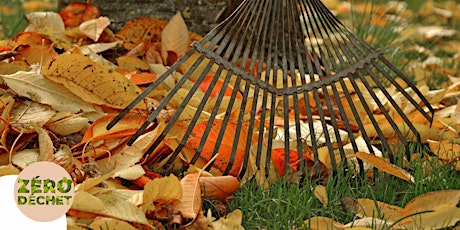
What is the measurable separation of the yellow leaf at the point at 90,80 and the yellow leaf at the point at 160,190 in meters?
0.45

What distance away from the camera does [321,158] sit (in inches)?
82.5

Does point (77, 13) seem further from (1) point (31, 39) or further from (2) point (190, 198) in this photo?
(2) point (190, 198)

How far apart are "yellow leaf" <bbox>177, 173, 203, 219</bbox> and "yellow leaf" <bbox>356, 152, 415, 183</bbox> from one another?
0.45 meters

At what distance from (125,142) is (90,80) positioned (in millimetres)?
217

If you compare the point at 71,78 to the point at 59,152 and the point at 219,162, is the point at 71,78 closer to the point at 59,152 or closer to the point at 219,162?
the point at 59,152

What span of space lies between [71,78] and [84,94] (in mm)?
59

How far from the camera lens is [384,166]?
77.7 inches

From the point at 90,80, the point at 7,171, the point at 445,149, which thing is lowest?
the point at 445,149

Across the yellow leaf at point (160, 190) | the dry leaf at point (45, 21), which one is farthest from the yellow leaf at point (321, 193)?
the dry leaf at point (45, 21)

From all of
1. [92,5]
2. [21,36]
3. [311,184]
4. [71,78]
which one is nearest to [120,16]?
[92,5]

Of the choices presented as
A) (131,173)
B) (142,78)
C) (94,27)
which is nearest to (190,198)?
(131,173)

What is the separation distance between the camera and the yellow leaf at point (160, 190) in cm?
173

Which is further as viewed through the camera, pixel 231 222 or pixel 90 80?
pixel 90 80

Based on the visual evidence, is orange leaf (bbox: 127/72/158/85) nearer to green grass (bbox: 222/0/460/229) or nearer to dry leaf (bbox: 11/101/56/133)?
dry leaf (bbox: 11/101/56/133)
